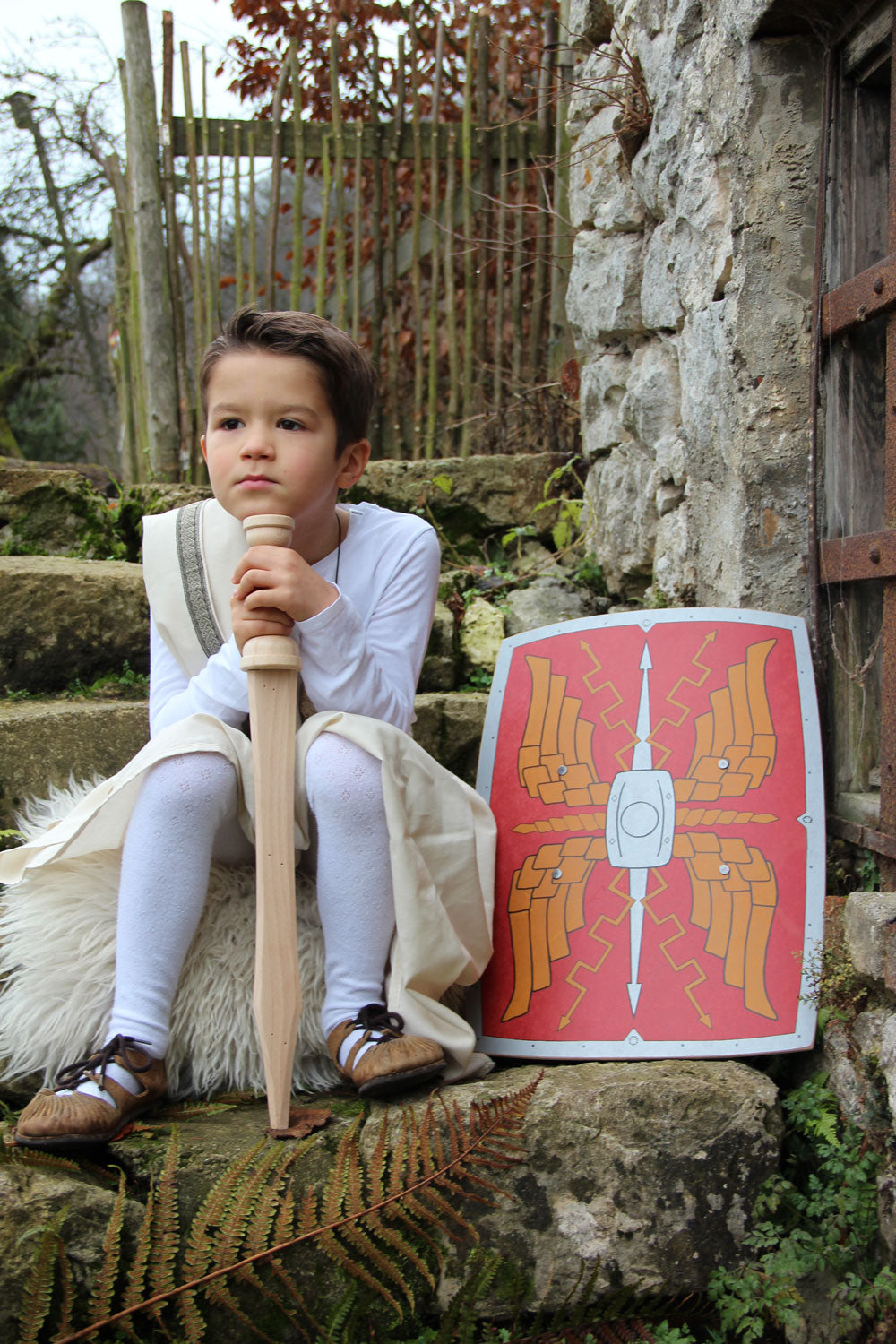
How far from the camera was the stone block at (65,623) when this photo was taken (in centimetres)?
268

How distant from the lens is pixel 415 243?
4.11 meters

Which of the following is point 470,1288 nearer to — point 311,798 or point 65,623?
point 311,798

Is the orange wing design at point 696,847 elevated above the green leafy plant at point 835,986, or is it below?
above

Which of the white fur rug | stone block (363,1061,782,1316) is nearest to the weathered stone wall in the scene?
stone block (363,1061,782,1316)

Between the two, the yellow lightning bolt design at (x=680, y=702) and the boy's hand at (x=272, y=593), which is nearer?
the boy's hand at (x=272, y=593)

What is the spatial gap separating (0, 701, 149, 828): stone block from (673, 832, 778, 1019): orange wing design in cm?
126

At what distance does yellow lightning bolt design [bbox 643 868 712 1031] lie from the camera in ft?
5.72

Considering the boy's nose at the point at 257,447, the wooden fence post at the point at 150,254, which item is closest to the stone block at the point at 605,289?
the boy's nose at the point at 257,447

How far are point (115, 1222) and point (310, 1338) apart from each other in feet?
1.02

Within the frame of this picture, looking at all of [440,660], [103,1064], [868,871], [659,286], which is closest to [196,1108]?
[103,1064]

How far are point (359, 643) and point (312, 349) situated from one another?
0.47 metres

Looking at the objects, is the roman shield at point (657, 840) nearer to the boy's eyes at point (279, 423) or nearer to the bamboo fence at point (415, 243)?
the boy's eyes at point (279, 423)

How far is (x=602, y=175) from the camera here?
9.86 ft

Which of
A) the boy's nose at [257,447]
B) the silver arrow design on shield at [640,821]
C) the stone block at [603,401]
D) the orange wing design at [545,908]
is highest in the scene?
the stone block at [603,401]
